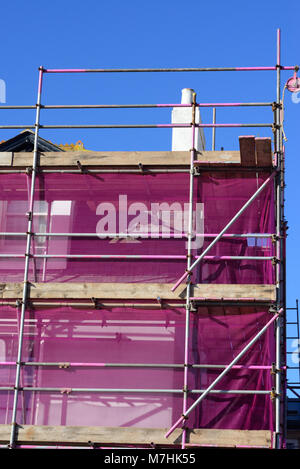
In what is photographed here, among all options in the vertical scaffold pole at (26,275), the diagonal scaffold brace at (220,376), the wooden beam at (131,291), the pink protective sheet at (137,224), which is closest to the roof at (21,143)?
the vertical scaffold pole at (26,275)

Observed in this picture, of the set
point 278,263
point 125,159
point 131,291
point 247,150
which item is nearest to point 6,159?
point 125,159

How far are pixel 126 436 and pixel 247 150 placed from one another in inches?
205

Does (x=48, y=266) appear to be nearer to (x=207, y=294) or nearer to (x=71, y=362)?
(x=71, y=362)

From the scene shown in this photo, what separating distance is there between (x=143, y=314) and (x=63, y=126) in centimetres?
381

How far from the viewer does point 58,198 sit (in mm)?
17547

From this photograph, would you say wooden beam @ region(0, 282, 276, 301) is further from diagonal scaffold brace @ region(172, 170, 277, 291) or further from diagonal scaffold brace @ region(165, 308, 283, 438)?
diagonal scaffold brace @ region(165, 308, 283, 438)

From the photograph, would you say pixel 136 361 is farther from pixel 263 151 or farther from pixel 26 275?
pixel 263 151

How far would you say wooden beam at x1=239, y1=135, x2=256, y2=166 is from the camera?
52.7 feet

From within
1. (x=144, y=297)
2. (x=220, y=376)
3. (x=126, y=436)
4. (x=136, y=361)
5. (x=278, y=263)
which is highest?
(x=278, y=263)

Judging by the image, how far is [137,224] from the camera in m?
A: 17.3

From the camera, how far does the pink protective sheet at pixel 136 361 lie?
15797mm

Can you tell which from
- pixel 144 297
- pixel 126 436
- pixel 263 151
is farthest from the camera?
pixel 263 151

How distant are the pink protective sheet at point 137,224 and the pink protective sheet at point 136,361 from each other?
702mm
